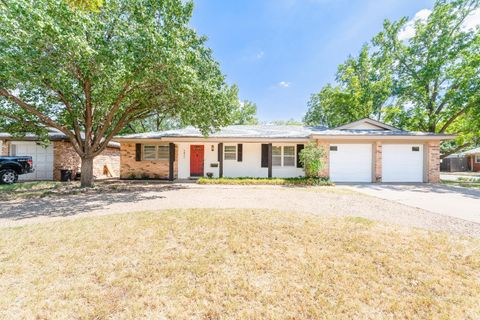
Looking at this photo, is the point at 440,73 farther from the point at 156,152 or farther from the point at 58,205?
the point at 58,205

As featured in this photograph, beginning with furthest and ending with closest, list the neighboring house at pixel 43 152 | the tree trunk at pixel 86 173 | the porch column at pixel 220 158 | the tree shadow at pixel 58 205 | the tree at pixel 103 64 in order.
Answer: the neighboring house at pixel 43 152, the porch column at pixel 220 158, the tree trunk at pixel 86 173, the tree at pixel 103 64, the tree shadow at pixel 58 205

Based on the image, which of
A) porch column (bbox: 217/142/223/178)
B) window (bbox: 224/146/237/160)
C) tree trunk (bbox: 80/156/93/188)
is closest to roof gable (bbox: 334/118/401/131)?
window (bbox: 224/146/237/160)

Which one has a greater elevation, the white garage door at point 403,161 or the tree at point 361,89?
the tree at point 361,89

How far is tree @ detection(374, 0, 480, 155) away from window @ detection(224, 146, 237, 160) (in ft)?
47.4

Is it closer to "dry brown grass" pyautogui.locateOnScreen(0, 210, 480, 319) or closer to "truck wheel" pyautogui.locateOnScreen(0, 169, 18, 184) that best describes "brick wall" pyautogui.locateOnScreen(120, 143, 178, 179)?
"truck wheel" pyautogui.locateOnScreen(0, 169, 18, 184)

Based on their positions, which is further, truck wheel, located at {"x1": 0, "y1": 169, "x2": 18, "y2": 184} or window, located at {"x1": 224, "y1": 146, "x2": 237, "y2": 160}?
window, located at {"x1": 224, "y1": 146, "x2": 237, "y2": 160}

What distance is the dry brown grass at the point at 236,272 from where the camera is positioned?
2.32m

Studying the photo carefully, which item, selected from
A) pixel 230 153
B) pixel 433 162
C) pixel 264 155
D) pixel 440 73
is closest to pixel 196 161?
pixel 230 153

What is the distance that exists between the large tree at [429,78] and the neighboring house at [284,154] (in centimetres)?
588

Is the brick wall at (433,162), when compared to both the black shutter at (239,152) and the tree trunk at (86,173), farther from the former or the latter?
the tree trunk at (86,173)

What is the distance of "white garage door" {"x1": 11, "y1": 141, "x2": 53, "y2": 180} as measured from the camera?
1327cm

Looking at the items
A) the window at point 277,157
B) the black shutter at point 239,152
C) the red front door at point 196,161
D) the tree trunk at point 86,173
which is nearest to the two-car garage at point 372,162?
the window at point 277,157

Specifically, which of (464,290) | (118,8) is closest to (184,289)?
(464,290)

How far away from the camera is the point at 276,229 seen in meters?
4.29
